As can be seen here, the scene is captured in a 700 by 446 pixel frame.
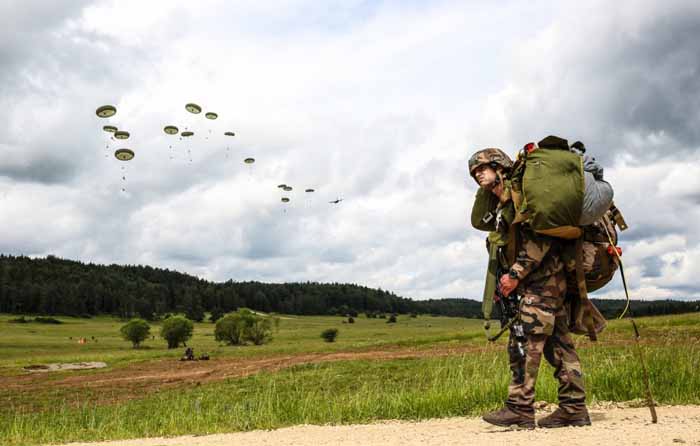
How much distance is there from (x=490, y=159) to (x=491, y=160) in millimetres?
16

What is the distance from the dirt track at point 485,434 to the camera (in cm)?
487

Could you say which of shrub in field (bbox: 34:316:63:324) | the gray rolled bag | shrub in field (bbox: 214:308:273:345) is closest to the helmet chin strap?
the gray rolled bag

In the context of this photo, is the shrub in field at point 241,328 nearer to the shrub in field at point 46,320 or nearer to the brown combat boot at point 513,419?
the brown combat boot at point 513,419

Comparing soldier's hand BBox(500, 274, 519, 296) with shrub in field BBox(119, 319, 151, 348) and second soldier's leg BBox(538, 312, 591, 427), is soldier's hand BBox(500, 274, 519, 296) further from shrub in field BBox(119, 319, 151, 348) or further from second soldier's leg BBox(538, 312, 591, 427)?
shrub in field BBox(119, 319, 151, 348)

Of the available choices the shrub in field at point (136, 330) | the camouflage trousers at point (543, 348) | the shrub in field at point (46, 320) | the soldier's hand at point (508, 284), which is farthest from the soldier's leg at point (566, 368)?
the shrub in field at point (46, 320)

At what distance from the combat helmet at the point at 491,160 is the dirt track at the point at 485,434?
261 cm

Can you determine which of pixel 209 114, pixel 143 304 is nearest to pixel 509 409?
pixel 209 114

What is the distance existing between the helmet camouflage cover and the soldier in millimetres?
10

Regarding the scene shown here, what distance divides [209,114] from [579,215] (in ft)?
89.7

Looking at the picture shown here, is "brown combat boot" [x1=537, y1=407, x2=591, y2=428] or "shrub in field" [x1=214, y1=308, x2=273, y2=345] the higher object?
"shrub in field" [x1=214, y1=308, x2=273, y2=345]

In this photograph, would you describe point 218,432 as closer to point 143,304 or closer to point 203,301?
point 143,304

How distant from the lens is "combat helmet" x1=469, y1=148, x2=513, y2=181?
6.18 meters

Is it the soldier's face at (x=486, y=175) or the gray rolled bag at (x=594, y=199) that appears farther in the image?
the soldier's face at (x=486, y=175)

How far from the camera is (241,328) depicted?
7731 centimetres
